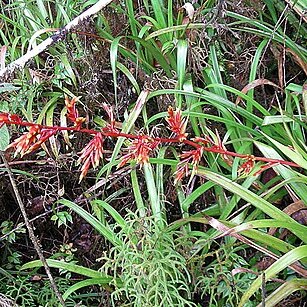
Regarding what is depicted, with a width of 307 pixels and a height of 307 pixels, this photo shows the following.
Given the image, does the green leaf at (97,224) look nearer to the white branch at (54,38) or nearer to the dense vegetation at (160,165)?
the dense vegetation at (160,165)

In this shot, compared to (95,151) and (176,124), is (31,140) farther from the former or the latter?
(176,124)

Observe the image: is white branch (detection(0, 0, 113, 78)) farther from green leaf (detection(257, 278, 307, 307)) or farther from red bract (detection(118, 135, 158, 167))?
green leaf (detection(257, 278, 307, 307))

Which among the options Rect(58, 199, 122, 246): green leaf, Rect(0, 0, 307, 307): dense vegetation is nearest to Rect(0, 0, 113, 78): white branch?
Rect(0, 0, 307, 307): dense vegetation

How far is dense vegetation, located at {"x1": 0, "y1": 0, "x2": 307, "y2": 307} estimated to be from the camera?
1.33 m

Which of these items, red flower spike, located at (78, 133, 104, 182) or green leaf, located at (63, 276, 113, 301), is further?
green leaf, located at (63, 276, 113, 301)

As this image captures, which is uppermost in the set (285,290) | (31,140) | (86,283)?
(31,140)

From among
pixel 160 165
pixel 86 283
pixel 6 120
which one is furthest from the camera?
pixel 160 165

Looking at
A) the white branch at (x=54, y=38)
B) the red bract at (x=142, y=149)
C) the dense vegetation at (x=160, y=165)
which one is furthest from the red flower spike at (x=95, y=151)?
the white branch at (x=54, y=38)

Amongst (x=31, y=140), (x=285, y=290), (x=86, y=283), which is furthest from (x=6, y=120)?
(x=285, y=290)

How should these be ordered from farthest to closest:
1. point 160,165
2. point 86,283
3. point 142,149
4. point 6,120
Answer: point 160,165 → point 86,283 → point 142,149 → point 6,120

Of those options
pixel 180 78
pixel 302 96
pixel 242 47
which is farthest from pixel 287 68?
pixel 180 78

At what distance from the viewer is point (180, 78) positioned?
151 cm

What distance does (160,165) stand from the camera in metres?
1.50

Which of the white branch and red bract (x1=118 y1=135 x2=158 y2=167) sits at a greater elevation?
the white branch
